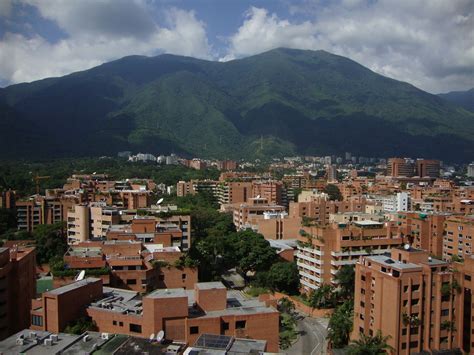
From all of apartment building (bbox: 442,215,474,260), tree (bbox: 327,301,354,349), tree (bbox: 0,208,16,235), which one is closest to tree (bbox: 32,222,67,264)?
tree (bbox: 0,208,16,235)

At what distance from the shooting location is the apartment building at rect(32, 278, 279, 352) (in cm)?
2067

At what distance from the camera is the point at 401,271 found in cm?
2433

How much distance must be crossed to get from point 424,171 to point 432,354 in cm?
13120

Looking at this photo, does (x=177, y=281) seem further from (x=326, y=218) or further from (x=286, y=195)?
(x=286, y=195)

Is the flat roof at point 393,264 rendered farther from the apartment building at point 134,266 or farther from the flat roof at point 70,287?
the flat roof at point 70,287

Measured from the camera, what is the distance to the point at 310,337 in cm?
2908

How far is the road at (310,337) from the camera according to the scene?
26941 millimetres

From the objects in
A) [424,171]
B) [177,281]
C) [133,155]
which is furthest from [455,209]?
[133,155]

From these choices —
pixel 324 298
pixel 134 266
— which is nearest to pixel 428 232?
pixel 324 298

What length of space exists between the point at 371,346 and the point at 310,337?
19.1 feet

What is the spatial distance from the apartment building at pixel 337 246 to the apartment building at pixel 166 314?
500 inches

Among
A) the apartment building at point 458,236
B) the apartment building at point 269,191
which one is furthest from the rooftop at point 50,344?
the apartment building at point 269,191

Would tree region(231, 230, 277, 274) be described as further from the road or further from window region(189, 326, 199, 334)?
window region(189, 326, 199, 334)

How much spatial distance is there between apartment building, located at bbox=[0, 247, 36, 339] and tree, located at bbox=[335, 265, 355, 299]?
20.4 meters
